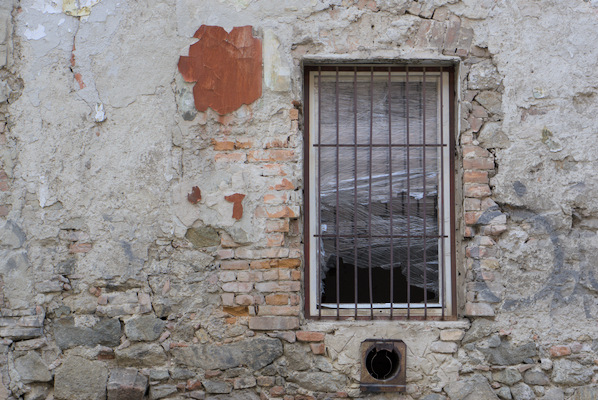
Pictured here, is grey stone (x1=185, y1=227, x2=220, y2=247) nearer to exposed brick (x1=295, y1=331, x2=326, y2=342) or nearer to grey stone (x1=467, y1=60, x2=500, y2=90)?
exposed brick (x1=295, y1=331, x2=326, y2=342)

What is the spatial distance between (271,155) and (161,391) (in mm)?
1572

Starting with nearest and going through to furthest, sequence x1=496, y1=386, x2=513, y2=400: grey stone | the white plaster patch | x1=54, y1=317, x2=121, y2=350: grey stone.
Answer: x1=496, y1=386, x2=513, y2=400: grey stone, x1=54, y1=317, x2=121, y2=350: grey stone, the white plaster patch

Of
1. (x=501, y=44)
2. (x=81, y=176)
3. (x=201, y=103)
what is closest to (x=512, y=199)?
(x=501, y=44)

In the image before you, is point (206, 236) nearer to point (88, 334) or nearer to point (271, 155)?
point (271, 155)

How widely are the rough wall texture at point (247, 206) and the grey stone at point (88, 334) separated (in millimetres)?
14

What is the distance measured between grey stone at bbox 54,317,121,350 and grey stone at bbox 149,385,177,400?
1.18 ft

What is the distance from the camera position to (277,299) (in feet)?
11.6

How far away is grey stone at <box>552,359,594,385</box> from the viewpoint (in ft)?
11.4

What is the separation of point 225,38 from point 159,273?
1.51 m

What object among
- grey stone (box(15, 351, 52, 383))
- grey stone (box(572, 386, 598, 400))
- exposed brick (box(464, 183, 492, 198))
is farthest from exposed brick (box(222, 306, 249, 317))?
grey stone (box(572, 386, 598, 400))

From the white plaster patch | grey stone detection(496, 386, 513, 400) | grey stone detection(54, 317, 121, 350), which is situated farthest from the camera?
the white plaster patch

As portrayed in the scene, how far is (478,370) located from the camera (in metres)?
3.49

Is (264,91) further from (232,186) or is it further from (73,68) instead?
(73,68)

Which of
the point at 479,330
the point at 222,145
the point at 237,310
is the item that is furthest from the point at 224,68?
the point at 479,330
